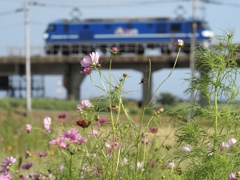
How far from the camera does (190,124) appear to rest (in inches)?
153

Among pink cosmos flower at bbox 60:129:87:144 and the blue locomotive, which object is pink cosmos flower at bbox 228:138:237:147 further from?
the blue locomotive

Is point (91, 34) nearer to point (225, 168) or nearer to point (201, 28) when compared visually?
point (201, 28)

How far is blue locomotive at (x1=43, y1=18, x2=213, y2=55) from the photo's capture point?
144ft

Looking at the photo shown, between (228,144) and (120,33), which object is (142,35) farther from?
(228,144)

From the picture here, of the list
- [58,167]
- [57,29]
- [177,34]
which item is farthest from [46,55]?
[58,167]

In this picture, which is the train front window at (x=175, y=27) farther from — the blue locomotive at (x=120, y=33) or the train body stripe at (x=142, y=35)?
the train body stripe at (x=142, y=35)

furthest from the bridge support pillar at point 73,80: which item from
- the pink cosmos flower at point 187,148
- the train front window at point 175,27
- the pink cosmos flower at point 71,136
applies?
the pink cosmos flower at point 187,148

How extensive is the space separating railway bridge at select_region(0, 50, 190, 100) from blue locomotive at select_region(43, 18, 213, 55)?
1430 mm

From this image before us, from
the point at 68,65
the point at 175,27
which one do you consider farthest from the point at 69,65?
the point at 175,27

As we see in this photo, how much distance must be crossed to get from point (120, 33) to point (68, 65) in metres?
4.23

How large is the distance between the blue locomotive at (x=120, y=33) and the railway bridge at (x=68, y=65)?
143 centimetres

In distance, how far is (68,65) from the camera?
145 feet

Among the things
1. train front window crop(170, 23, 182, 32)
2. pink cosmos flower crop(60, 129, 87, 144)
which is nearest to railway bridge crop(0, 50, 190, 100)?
train front window crop(170, 23, 182, 32)

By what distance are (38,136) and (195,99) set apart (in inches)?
277
